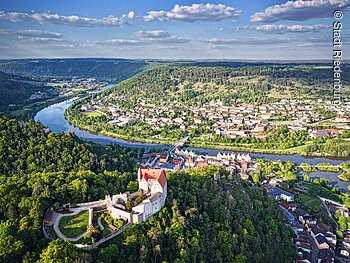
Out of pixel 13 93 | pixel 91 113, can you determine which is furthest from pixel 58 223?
pixel 13 93

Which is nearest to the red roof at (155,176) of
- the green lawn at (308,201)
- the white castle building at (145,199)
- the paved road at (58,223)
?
the white castle building at (145,199)

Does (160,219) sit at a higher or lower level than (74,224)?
lower

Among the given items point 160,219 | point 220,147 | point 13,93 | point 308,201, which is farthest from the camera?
point 13,93

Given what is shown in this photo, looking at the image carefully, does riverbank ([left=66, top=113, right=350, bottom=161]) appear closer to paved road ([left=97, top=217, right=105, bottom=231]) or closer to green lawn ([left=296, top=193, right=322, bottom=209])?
green lawn ([left=296, top=193, right=322, bottom=209])

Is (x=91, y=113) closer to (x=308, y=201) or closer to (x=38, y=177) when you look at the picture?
(x=38, y=177)

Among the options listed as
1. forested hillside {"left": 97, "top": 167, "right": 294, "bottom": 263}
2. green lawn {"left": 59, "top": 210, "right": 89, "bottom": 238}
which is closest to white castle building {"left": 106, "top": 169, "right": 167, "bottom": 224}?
forested hillside {"left": 97, "top": 167, "right": 294, "bottom": 263}

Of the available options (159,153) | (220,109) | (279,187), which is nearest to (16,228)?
(279,187)

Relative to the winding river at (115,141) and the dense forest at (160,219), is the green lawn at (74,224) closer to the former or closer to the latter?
the dense forest at (160,219)
